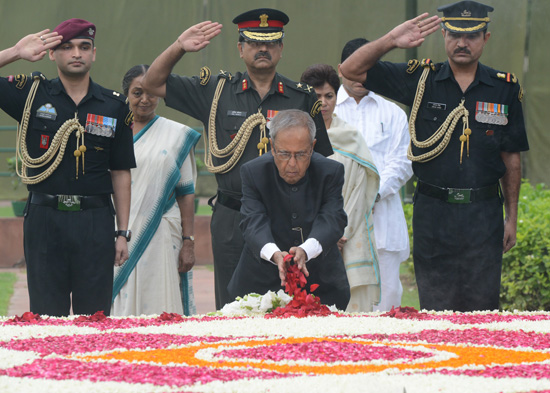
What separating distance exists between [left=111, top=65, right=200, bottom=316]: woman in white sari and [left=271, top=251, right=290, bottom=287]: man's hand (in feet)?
7.16

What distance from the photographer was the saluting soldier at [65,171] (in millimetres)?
5402

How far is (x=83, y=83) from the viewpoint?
559 cm

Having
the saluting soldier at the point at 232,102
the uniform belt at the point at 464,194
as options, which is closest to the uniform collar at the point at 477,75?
the uniform belt at the point at 464,194

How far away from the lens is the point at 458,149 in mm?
5637

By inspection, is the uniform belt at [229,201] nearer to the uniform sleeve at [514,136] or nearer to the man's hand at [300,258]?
the man's hand at [300,258]

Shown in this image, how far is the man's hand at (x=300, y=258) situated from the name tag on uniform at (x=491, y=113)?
5.47 feet

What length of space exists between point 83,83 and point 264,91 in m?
0.99

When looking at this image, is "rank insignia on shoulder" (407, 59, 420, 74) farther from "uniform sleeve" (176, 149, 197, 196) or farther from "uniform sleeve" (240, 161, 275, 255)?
"uniform sleeve" (176, 149, 197, 196)

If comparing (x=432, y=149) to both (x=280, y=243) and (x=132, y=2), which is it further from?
(x=132, y=2)

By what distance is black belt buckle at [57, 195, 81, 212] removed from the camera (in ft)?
17.7

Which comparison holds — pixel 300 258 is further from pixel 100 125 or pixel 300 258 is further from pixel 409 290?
pixel 409 290

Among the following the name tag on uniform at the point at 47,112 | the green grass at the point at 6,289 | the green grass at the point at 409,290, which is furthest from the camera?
the green grass at the point at 409,290

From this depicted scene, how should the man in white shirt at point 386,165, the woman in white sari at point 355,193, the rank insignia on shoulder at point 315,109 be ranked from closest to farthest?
1. the rank insignia on shoulder at point 315,109
2. the woman in white sari at point 355,193
3. the man in white shirt at point 386,165

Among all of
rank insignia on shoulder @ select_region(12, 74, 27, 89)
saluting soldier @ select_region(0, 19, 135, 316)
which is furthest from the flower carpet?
rank insignia on shoulder @ select_region(12, 74, 27, 89)
